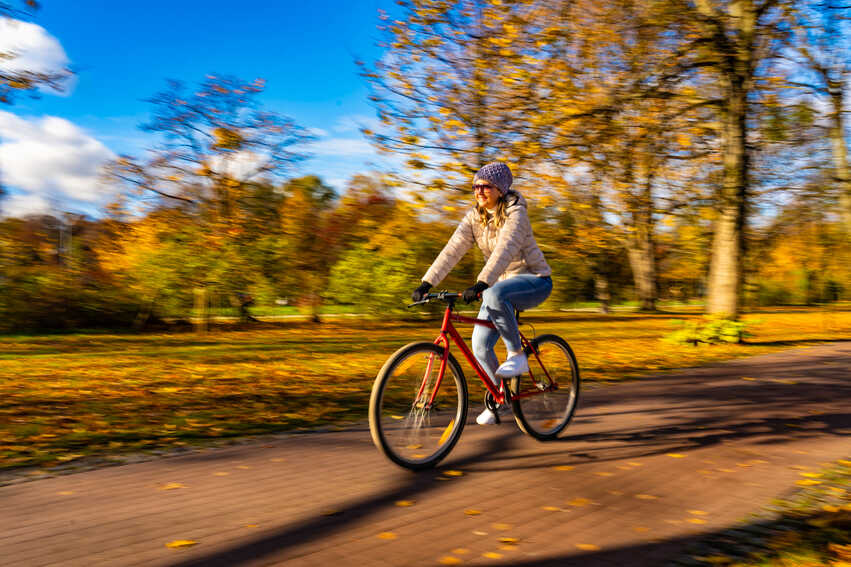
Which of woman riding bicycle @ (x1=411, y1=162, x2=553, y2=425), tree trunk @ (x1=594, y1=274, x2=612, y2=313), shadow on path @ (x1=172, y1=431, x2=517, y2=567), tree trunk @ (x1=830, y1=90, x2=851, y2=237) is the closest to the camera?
shadow on path @ (x1=172, y1=431, x2=517, y2=567)

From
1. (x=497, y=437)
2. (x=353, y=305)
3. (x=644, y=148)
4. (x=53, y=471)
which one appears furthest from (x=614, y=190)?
(x=353, y=305)

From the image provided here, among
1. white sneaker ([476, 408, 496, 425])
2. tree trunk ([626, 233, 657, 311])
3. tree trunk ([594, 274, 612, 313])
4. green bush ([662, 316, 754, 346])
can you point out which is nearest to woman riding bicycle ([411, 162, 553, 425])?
white sneaker ([476, 408, 496, 425])

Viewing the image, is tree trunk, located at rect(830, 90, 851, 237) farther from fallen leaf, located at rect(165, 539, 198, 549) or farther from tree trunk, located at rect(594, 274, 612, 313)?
tree trunk, located at rect(594, 274, 612, 313)

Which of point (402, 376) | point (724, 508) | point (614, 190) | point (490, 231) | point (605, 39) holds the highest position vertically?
point (605, 39)

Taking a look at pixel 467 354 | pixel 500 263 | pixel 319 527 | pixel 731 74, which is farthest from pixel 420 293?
pixel 731 74

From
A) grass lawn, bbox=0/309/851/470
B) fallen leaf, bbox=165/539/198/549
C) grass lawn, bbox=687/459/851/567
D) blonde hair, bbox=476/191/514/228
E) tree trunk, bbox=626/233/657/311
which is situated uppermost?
tree trunk, bbox=626/233/657/311

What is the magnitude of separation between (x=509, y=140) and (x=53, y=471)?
371 inches

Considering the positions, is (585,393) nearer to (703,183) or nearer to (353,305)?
(703,183)

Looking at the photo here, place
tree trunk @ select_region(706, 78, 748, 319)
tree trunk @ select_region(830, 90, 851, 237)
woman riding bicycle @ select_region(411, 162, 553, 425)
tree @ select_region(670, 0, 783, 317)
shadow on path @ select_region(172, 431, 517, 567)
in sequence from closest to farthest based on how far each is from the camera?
shadow on path @ select_region(172, 431, 517, 567), woman riding bicycle @ select_region(411, 162, 553, 425), tree @ select_region(670, 0, 783, 317), tree trunk @ select_region(706, 78, 748, 319), tree trunk @ select_region(830, 90, 851, 237)

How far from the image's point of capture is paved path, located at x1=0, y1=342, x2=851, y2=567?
3273mm

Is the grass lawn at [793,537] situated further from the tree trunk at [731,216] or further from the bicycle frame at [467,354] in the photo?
the tree trunk at [731,216]

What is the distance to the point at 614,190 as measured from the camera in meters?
13.8

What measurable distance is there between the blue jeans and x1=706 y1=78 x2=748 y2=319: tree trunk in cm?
1036

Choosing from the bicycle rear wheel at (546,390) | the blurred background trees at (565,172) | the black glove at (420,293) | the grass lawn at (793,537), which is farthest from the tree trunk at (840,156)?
the black glove at (420,293)
